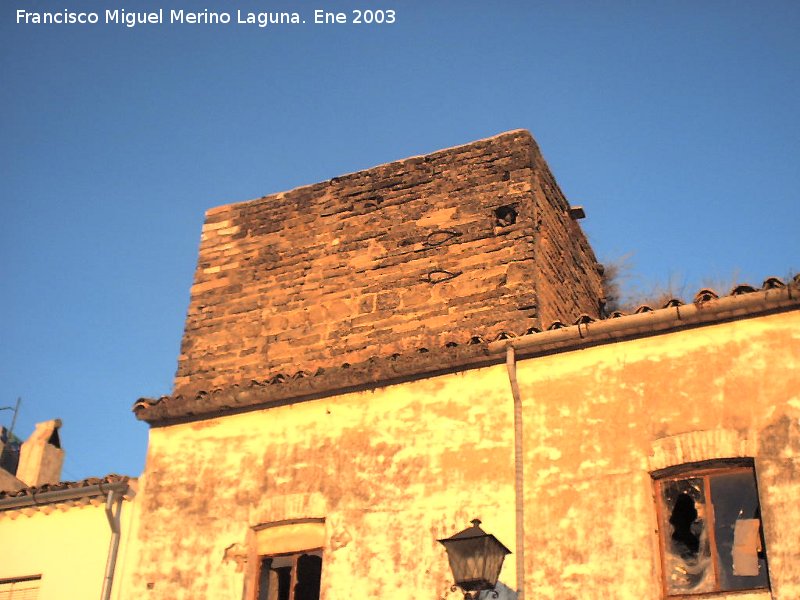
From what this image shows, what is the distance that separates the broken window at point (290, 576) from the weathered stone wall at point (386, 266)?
9.96 feet

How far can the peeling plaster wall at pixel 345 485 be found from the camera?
9.80 m

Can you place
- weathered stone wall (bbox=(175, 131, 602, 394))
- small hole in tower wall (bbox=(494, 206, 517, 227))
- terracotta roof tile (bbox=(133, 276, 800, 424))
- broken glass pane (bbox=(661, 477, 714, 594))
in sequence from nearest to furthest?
broken glass pane (bbox=(661, 477, 714, 594))
terracotta roof tile (bbox=(133, 276, 800, 424))
weathered stone wall (bbox=(175, 131, 602, 394))
small hole in tower wall (bbox=(494, 206, 517, 227))

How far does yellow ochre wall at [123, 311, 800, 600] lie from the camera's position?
8984 millimetres

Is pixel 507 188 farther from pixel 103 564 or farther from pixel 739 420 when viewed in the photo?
pixel 103 564

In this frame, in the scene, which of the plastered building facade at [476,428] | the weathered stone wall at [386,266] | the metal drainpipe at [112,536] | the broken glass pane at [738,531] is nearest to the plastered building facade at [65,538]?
the metal drainpipe at [112,536]

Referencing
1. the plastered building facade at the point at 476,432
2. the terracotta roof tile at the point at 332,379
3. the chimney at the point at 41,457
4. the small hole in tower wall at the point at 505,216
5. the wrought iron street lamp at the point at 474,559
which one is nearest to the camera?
the wrought iron street lamp at the point at 474,559

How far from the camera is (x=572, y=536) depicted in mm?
9219

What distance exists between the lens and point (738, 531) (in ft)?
28.7

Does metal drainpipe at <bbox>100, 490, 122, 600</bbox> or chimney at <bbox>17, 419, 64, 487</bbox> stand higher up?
chimney at <bbox>17, 419, 64, 487</bbox>

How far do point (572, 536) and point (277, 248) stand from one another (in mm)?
6512

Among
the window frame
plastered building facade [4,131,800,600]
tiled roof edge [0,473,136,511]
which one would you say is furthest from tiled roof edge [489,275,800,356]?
tiled roof edge [0,473,136,511]

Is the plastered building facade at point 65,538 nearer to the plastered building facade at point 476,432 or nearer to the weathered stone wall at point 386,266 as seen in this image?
the plastered building facade at point 476,432

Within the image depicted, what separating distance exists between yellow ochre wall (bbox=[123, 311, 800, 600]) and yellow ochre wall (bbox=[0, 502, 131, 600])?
0.38m

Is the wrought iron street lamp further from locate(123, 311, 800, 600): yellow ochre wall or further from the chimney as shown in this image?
the chimney
